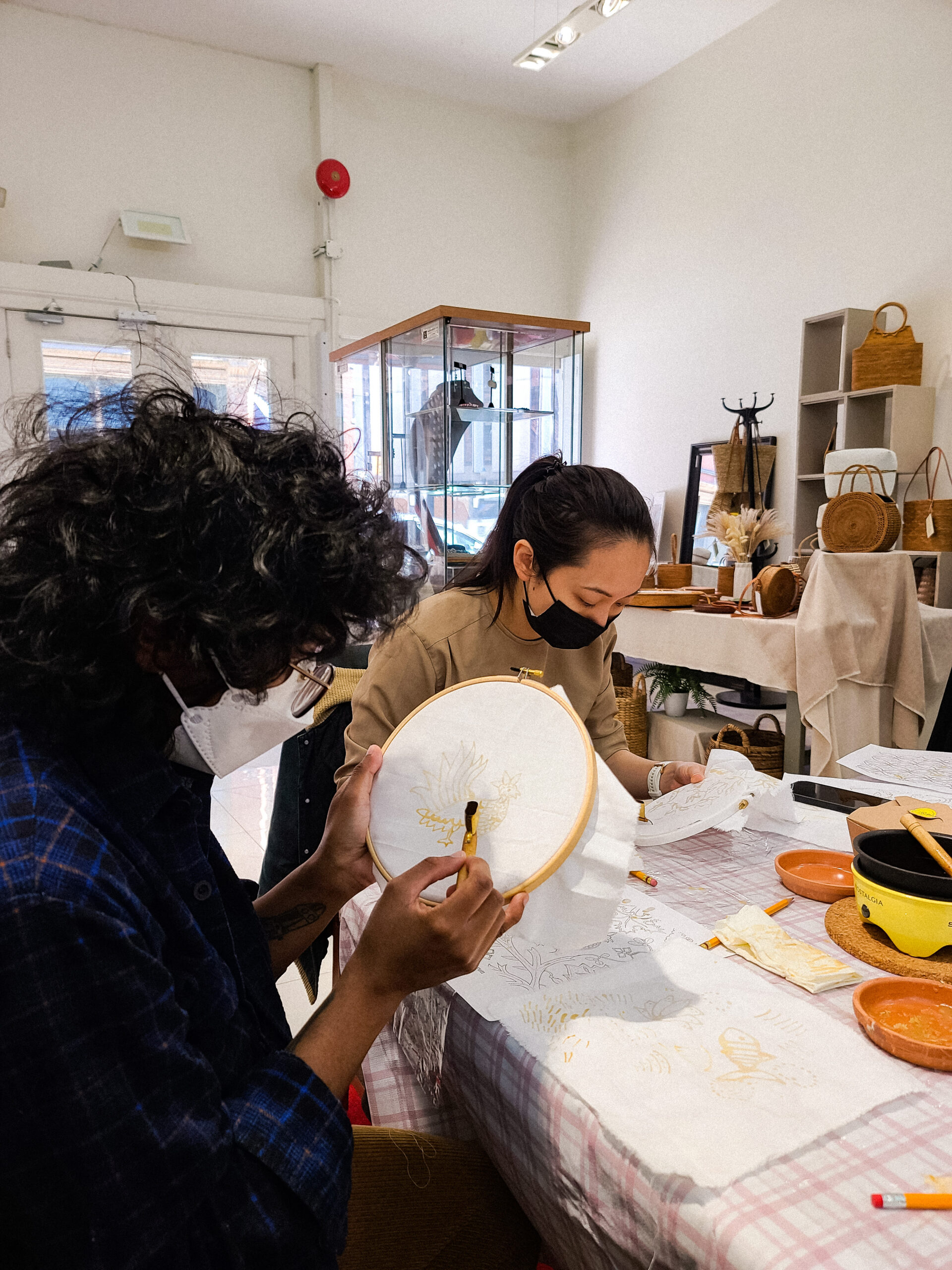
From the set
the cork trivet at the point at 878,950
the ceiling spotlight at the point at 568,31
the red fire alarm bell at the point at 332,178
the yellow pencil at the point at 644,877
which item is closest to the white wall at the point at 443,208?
the red fire alarm bell at the point at 332,178

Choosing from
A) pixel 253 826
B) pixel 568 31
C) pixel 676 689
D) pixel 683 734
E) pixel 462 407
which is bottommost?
pixel 253 826

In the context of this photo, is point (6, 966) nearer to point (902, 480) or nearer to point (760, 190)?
point (902, 480)

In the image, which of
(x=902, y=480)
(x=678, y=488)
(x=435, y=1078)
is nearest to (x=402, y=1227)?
(x=435, y=1078)

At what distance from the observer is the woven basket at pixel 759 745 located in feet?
9.94

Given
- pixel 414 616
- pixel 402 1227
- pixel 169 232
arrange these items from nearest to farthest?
pixel 402 1227, pixel 414 616, pixel 169 232

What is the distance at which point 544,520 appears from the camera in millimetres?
1705

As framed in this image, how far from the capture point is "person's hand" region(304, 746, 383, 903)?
1044mm

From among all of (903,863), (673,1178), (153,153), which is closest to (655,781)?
(903,863)

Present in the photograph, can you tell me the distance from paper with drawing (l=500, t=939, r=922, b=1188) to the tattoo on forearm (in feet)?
0.92

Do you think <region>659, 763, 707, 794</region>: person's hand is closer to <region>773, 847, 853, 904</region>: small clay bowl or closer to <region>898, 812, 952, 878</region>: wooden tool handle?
<region>773, 847, 853, 904</region>: small clay bowl

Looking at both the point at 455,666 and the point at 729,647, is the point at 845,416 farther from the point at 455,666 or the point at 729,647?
the point at 455,666

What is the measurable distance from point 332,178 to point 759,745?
4.24 meters

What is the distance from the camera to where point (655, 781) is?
1.64 m

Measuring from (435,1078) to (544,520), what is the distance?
1.02 metres
